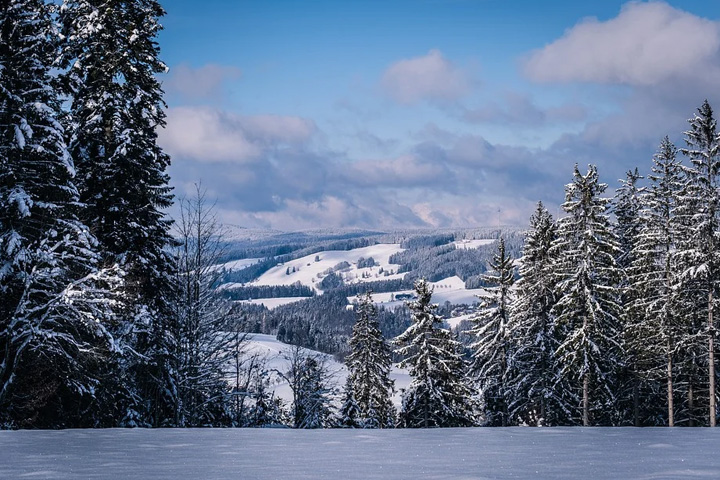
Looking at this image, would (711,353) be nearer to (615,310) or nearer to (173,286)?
(615,310)

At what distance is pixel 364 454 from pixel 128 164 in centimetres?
1364

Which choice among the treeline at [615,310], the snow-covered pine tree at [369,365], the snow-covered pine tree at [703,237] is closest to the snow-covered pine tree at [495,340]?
the treeline at [615,310]

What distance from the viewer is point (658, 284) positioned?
2970cm

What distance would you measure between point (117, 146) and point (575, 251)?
21600 millimetres

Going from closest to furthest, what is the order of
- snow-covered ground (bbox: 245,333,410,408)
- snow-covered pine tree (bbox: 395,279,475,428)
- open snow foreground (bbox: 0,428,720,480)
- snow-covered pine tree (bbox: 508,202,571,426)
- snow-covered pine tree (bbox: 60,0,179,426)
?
open snow foreground (bbox: 0,428,720,480) < snow-covered pine tree (bbox: 60,0,179,426) < snow-covered pine tree (bbox: 508,202,571,426) < snow-covered pine tree (bbox: 395,279,475,428) < snow-covered ground (bbox: 245,333,410,408)

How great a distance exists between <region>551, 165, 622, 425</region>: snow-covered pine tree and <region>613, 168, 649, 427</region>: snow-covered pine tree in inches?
31.5

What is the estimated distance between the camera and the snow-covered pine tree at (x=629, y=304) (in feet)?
99.9

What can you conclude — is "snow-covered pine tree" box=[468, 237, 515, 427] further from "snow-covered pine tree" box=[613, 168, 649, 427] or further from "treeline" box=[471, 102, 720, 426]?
"snow-covered pine tree" box=[613, 168, 649, 427]

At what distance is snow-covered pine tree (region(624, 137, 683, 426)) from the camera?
28562mm

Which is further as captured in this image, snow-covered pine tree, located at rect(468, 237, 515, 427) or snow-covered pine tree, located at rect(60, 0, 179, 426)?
snow-covered pine tree, located at rect(468, 237, 515, 427)

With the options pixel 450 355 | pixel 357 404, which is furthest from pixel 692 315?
pixel 357 404

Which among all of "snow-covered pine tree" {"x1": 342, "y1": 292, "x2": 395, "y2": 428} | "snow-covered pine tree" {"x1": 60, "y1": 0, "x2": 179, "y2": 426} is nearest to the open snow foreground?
"snow-covered pine tree" {"x1": 60, "y1": 0, "x2": 179, "y2": 426}

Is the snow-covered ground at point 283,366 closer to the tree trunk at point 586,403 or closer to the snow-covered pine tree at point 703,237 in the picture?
the tree trunk at point 586,403

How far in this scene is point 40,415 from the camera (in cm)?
1506
